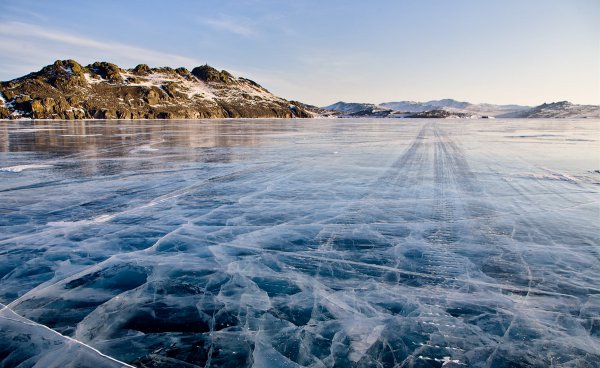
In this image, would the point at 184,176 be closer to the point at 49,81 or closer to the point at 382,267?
the point at 382,267

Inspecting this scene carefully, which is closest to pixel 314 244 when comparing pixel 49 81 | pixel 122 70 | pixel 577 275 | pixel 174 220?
pixel 174 220

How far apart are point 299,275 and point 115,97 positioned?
393 ft

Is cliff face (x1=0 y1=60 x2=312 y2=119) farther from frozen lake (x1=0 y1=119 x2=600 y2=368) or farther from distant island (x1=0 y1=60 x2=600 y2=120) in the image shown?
frozen lake (x1=0 y1=119 x2=600 y2=368)

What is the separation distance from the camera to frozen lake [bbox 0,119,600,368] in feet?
9.36

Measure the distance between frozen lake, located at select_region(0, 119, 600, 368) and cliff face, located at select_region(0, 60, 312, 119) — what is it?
9355cm

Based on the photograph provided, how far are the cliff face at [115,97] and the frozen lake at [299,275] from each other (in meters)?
93.5

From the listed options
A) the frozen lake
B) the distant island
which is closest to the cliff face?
the distant island

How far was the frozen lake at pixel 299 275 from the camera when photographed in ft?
9.36

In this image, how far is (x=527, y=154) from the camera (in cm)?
1500

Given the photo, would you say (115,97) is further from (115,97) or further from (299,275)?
(299,275)

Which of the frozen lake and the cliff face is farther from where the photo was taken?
the cliff face

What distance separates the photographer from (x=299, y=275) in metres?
4.10

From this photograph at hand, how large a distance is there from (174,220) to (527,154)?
14.9 metres

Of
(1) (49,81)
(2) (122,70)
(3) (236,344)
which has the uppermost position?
(2) (122,70)
